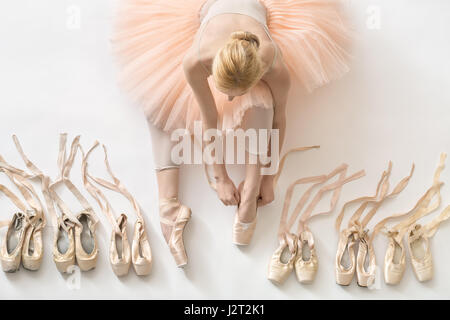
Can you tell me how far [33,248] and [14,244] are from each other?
0.06 meters

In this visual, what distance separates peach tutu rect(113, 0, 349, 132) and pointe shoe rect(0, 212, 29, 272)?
50cm

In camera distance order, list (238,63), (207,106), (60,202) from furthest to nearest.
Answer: (60,202), (207,106), (238,63)

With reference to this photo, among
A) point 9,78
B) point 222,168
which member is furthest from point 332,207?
point 9,78

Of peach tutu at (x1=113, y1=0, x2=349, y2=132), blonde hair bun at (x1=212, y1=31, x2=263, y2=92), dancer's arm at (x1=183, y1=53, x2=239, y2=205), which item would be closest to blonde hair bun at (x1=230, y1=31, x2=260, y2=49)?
blonde hair bun at (x1=212, y1=31, x2=263, y2=92)

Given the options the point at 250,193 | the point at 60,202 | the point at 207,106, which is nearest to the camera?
the point at 207,106

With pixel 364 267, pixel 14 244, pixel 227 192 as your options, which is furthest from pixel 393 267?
pixel 14 244

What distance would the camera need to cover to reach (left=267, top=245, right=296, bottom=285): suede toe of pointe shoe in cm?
164

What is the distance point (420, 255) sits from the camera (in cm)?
168

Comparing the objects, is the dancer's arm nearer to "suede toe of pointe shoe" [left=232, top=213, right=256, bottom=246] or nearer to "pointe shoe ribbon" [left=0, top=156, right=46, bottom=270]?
"suede toe of pointe shoe" [left=232, top=213, right=256, bottom=246]

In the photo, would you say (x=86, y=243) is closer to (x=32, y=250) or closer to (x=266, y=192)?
(x=32, y=250)

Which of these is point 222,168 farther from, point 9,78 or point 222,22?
point 9,78

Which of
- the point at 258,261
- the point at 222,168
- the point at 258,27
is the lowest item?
the point at 258,261

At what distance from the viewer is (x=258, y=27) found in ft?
4.77

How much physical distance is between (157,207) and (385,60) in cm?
87
